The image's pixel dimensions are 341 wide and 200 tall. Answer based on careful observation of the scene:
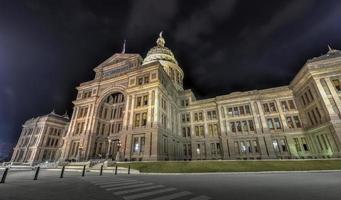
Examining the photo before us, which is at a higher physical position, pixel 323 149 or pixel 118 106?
pixel 118 106

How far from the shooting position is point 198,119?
4431 cm

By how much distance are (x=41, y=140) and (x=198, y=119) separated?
186 feet

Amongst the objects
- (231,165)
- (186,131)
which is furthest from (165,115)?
(231,165)

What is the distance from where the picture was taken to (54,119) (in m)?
63.3

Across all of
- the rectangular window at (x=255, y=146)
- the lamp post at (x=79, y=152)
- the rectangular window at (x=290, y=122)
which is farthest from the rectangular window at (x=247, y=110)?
the lamp post at (x=79, y=152)

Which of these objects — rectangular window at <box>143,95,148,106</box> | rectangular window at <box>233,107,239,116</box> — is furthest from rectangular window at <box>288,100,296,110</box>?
rectangular window at <box>143,95,148,106</box>

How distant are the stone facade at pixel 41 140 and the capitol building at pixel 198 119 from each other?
28.7 meters

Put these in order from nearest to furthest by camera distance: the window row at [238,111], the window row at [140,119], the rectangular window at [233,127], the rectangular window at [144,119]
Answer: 1. the rectangular window at [144,119]
2. the window row at [140,119]
3. the rectangular window at [233,127]
4. the window row at [238,111]

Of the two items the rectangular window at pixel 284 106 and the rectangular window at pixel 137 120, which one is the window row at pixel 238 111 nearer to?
the rectangular window at pixel 284 106

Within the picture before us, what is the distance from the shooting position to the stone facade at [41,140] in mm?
57356

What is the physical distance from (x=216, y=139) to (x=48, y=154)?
6043 cm

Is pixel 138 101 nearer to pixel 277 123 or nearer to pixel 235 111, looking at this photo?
pixel 235 111

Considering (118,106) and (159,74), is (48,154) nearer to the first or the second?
(118,106)

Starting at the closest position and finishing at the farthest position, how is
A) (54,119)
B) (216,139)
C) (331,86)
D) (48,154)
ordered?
(331,86) → (216,139) → (48,154) → (54,119)
